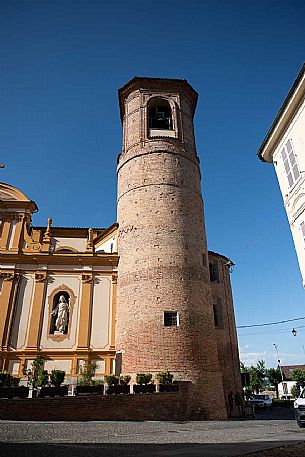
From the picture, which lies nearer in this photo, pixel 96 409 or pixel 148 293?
pixel 96 409

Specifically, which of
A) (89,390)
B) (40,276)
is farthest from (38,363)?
(40,276)

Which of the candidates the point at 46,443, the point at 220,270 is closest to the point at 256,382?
the point at 220,270

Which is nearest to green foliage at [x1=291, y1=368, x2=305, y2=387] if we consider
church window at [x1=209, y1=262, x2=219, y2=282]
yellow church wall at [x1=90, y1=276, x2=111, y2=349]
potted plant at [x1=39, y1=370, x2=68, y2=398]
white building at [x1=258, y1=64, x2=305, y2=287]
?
church window at [x1=209, y1=262, x2=219, y2=282]

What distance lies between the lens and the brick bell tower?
49.5 feet

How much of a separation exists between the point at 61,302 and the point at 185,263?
→ 6.64 meters

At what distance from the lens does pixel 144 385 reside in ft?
43.0

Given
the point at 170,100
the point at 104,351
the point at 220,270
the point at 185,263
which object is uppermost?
the point at 170,100

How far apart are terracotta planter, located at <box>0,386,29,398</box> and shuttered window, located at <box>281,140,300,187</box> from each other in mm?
10414

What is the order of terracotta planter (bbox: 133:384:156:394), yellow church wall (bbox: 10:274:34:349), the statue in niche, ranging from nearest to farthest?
terracotta planter (bbox: 133:384:156:394)
yellow church wall (bbox: 10:274:34:349)
the statue in niche

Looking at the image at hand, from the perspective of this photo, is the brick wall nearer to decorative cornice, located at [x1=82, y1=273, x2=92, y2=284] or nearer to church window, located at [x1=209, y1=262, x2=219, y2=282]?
decorative cornice, located at [x1=82, y1=273, x2=92, y2=284]

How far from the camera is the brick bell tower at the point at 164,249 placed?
15094 mm

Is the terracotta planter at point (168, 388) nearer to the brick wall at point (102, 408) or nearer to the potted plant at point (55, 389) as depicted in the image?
the brick wall at point (102, 408)

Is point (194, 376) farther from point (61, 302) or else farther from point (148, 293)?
point (61, 302)

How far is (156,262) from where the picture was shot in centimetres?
1669
